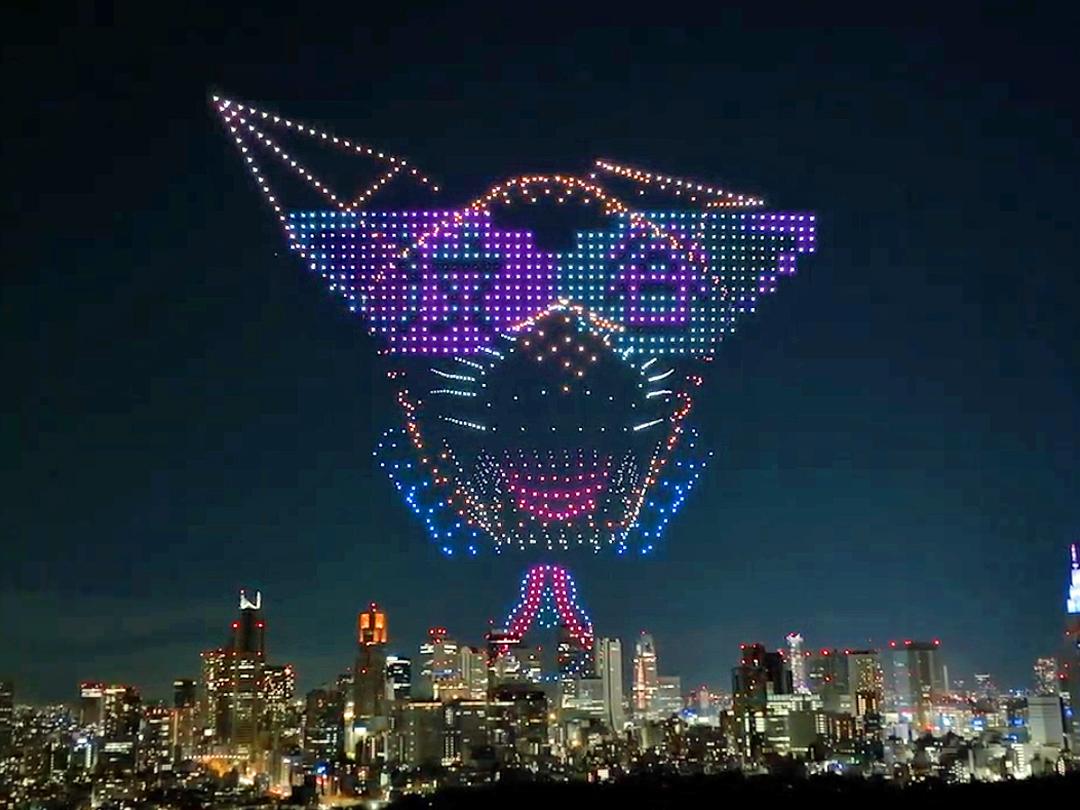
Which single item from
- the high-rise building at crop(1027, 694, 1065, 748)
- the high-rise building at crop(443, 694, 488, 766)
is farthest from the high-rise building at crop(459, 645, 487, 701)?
the high-rise building at crop(1027, 694, 1065, 748)

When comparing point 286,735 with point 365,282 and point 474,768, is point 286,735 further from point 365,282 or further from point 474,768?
point 365,282

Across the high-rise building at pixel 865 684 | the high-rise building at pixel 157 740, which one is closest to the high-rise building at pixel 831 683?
the high-rise building at pixel 865 684

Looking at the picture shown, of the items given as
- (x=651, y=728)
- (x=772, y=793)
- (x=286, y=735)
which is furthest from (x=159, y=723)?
(x=772, y=793)

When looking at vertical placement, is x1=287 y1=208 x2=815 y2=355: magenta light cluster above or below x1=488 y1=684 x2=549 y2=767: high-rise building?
above

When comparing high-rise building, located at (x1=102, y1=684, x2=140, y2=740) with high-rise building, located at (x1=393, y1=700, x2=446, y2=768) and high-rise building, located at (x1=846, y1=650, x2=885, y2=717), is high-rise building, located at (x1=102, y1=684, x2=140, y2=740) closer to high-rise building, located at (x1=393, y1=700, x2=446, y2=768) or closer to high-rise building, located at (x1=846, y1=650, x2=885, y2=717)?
high-rise building, located at (x1=393, y1=700, x2=446, y2=768)

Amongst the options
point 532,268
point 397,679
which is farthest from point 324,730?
point 532,268

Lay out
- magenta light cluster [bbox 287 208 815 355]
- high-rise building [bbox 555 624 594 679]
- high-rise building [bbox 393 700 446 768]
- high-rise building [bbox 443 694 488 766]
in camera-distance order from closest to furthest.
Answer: magenta light cluster [bbox 287 208 815 355]
high-rise building [bbox 555 624 594 679]
high-rise building [bbox 443 694 488 766]
high-rise building [bbox 393 700 446 768]

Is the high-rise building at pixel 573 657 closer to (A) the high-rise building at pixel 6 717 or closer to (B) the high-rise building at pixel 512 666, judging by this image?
(B) the high-rise building at pixel 512 666

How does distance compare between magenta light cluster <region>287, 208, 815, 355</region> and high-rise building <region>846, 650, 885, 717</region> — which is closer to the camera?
magenta light cluster <region>287, 208, 815, 355</region>

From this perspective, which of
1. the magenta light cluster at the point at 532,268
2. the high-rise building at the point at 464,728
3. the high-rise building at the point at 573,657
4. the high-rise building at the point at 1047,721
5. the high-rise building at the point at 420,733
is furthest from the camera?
the high-rise building at the point at 1047,721

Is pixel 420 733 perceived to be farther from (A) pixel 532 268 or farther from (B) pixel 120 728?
(A) pixel 532 268
